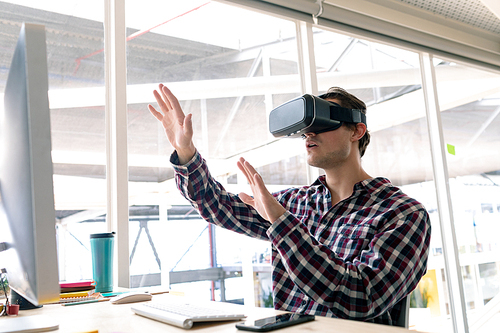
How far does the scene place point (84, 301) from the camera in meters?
1.37

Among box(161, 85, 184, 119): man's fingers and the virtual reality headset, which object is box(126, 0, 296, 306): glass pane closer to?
box(161, 85, 184, 119): man's fingers

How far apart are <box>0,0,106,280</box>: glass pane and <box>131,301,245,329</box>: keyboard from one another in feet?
3.65

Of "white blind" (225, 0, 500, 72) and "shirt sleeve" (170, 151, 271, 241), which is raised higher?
"white blind" (225, 0, 500, 72)

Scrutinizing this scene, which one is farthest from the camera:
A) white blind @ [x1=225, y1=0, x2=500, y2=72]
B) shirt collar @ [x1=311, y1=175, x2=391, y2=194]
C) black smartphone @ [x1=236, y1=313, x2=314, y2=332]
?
white blind @ [x1=225, y1=0, x2=500, y2=72]

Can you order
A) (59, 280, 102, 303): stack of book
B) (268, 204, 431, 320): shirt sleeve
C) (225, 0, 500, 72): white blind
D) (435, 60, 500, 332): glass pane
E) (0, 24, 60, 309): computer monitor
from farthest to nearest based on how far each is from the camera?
(435, 60, 500, 332): glass pane → (225, 0, 500, 72): white blind → (59, 280, 102, 303): stack of book → (268, 204, 431, 320): shirt sleeve → (0, 24, 60, 309): computer monitor

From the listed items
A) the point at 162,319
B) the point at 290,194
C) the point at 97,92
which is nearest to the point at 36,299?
the point at 162,319

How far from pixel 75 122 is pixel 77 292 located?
2.85 ft

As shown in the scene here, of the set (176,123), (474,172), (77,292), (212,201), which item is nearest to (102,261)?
(77,292)

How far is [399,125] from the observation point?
3.36 meters

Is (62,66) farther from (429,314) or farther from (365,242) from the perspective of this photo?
(429,314)

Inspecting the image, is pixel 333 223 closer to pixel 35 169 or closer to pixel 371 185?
pixel 371 185

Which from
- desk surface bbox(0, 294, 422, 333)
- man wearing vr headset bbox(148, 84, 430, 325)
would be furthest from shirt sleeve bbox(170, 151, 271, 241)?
desk surface bbox(0, 294, 422, 333)

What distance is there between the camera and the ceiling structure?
2074mm

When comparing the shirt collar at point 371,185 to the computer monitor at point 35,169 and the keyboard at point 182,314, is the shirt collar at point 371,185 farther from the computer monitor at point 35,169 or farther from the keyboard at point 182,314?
the computer monitor at point 35,169
